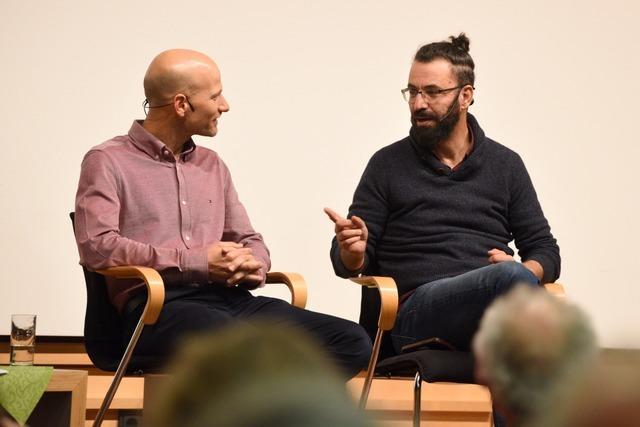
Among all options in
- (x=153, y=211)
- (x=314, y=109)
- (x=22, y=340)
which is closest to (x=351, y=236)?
(x=153, y=211)

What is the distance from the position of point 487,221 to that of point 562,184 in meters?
1.29

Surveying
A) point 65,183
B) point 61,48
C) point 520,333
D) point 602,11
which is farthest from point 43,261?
point 520,333

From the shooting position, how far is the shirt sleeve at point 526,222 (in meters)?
3.09

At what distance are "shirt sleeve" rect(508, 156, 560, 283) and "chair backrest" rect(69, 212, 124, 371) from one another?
119 centimetres

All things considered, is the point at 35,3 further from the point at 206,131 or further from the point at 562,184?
the point at 562,184

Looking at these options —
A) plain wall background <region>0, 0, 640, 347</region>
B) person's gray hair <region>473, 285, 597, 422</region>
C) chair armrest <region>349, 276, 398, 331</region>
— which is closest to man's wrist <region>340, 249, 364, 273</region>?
chair armrest <region>349, 276, 398, 331</region>

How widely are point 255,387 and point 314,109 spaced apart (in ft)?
12.1

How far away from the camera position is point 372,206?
120 inches

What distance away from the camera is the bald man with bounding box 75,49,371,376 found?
106 inches

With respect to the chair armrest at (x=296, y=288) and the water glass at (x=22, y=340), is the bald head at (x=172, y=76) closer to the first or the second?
the chair armrest at (x=296, y=288)

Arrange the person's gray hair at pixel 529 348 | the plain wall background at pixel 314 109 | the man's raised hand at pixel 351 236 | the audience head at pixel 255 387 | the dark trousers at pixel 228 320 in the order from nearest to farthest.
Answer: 1. the audience head at pixel 255 387
2. the person's gray hair at pixel 529 348
3. the dark trousers at pixel 228 320
4. the man's raised hand at pixel 351 236
5. the plain wall background at pixel 314 109

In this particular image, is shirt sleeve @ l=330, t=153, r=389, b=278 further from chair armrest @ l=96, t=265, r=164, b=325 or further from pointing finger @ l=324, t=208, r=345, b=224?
chair armrest @ l=96, t=265, r=164, b=325

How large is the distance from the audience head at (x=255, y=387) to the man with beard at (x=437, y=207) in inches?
93.8

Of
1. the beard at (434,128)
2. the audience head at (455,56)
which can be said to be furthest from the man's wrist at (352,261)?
the audience head at (455,56)
